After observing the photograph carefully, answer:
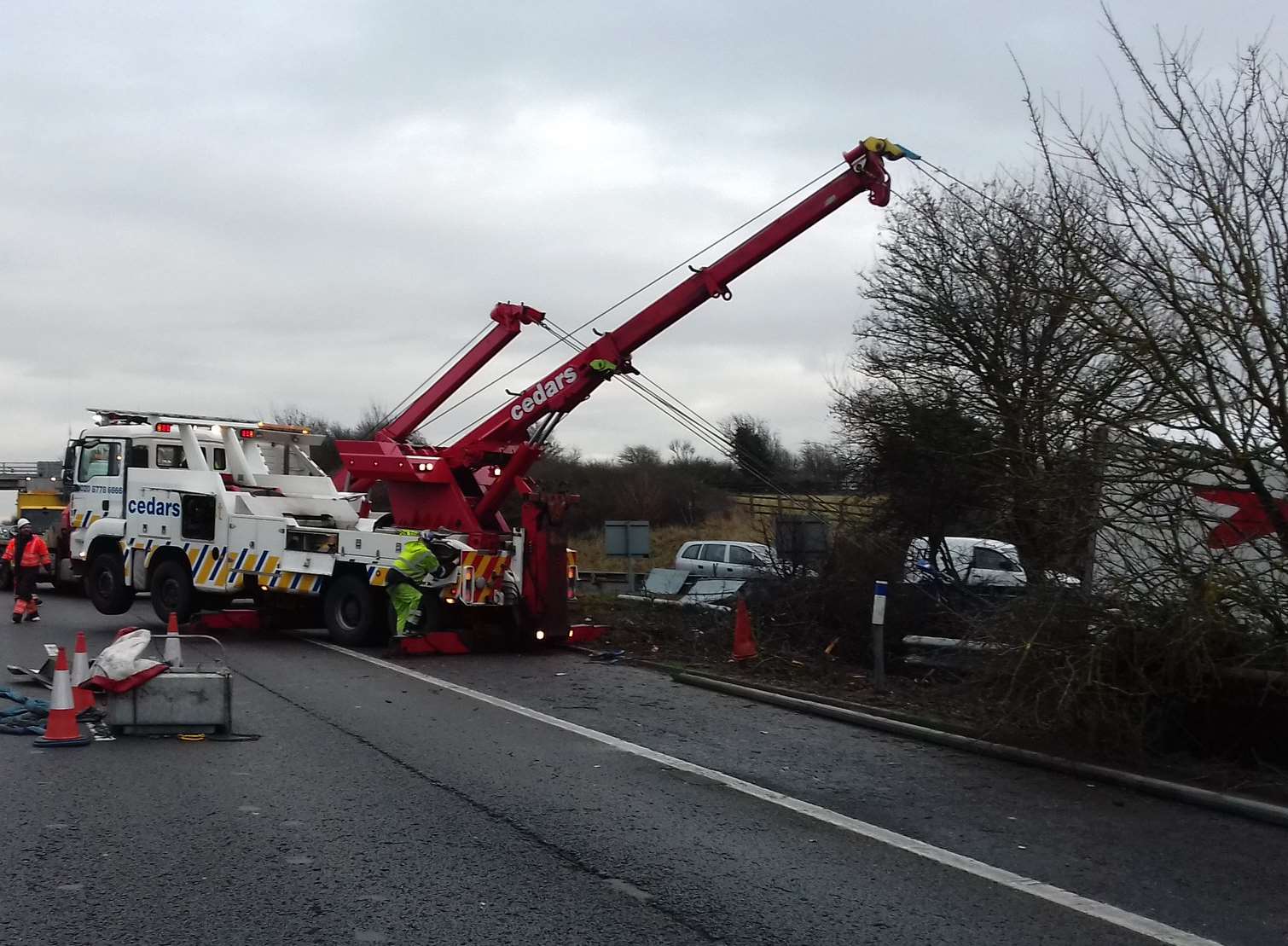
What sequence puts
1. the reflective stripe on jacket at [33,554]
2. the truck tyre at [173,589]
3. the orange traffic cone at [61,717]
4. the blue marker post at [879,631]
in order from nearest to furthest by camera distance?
the orange traffic cone at [61,717], the blue marker post at [879,631], the truck tyre at [173,589], the reflective stripe on jacket at [33,554]

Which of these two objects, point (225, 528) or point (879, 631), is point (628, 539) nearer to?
point (225, 528)

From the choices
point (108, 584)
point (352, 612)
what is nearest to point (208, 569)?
point (108, 584)

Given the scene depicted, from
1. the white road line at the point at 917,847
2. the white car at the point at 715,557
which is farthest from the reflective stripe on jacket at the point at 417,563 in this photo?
the white car at the point at 715,557

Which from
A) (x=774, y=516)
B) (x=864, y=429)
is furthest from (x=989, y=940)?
(x=864, y=429)

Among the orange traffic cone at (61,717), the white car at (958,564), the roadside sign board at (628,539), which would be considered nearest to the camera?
the orange traffic cone at (61,717)

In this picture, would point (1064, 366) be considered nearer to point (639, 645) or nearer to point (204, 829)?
point (639, 645)

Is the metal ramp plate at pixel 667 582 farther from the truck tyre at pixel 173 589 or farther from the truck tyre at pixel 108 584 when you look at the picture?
the truck tyre at pixel 108 584

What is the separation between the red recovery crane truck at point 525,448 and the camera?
15.7 metres

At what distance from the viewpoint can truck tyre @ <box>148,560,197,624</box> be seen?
18.4 meters

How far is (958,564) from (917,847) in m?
10.4

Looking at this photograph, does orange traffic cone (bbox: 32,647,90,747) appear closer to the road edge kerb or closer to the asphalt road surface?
the asphalt road surface

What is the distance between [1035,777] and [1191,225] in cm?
396

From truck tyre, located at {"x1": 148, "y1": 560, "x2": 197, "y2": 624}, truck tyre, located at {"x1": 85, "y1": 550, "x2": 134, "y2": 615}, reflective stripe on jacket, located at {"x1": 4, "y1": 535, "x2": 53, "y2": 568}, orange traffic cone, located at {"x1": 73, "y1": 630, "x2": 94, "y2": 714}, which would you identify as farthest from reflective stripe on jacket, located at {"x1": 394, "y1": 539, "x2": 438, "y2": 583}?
reflective stripe on jacket, located at {"x1": 4, "y1": 535, "x2": 53, "y2": 568}

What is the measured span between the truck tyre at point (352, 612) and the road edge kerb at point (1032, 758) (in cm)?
556
